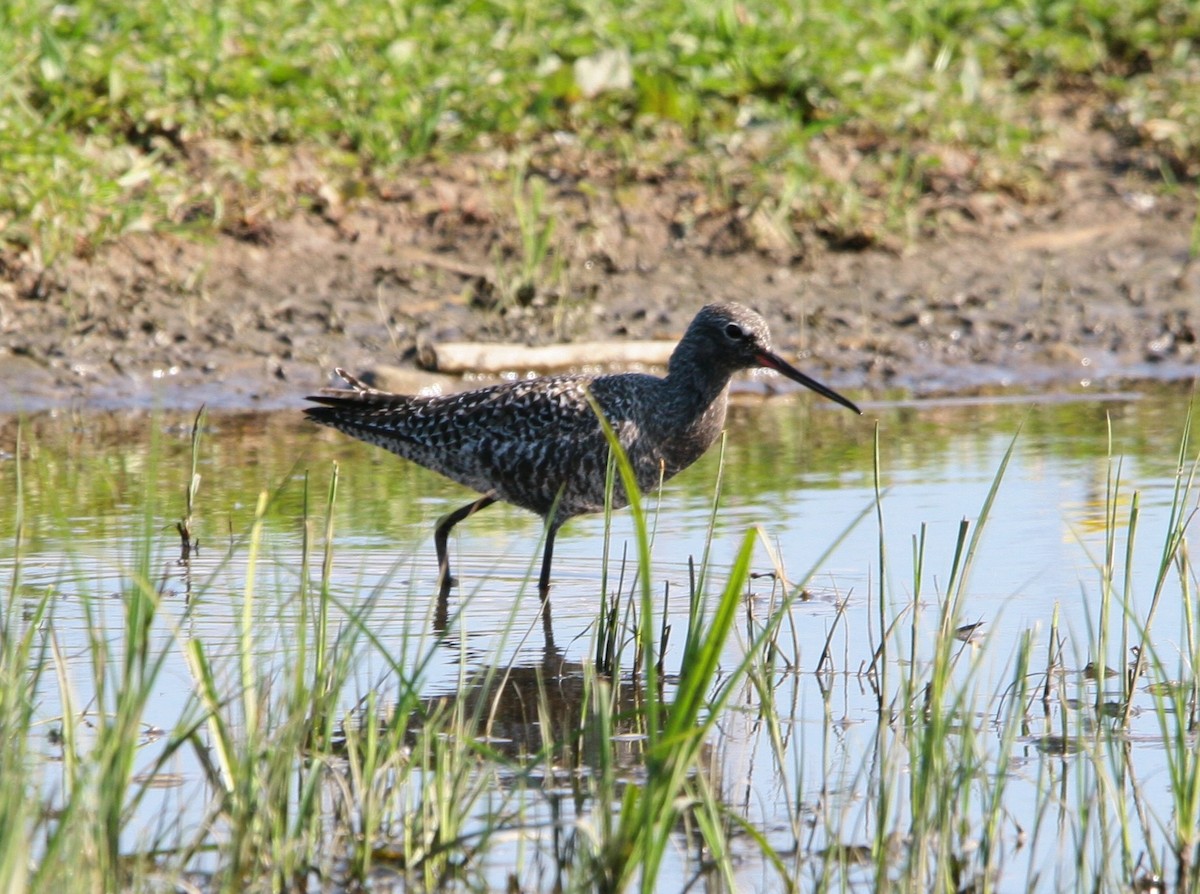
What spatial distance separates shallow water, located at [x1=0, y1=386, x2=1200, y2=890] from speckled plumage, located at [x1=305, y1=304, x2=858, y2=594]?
0.86 feet

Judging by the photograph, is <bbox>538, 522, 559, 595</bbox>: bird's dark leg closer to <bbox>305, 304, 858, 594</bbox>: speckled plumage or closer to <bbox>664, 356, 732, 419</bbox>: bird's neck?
<bbox>305, 304, 858, 594</bbox>: speckled plumage

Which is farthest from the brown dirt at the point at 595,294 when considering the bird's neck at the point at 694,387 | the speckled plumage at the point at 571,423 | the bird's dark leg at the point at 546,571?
the bird's dark leg at the point at 546,571

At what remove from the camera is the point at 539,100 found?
1074 centimetres

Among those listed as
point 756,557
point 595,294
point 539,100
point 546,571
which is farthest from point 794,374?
point 539,100

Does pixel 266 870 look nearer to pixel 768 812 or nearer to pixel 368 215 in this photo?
pixel 768 812

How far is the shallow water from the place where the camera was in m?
4.48

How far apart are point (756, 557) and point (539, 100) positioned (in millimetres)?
4549

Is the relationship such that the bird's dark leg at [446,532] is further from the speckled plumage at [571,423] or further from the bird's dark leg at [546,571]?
the bird's dark leg at [546,571]

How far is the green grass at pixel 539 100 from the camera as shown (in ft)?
32.1

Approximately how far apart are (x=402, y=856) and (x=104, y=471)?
4.38 meters

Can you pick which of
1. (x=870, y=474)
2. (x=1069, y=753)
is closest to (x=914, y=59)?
(x=870, y=474)

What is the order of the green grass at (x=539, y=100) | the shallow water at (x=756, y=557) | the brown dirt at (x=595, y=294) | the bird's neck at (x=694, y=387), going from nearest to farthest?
the shallow water at (x=756, y=557) < the bird's neck at (x=694, y=387) < the brown dirt at (x=595, y=294) < the green grass at (x=539, y=100)

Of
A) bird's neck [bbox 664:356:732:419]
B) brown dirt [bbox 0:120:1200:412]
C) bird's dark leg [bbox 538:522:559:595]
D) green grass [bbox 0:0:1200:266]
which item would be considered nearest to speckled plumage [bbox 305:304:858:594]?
bird's neck [bbox 664:356:732:419]

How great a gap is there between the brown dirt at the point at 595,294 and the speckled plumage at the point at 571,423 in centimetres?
234
